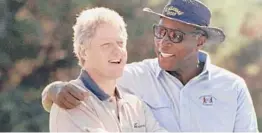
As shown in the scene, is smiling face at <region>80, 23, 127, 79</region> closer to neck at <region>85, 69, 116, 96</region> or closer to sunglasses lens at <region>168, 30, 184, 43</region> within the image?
neck at <region>85, 69, 116, 96</region>

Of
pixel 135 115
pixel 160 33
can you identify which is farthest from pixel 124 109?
pixel 160 33

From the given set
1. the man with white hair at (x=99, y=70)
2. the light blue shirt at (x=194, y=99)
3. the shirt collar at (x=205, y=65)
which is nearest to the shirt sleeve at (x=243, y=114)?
the light blue shirt at (x=194, y=99)

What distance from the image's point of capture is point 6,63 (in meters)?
2.83

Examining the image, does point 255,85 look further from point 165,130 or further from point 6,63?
point 165,130

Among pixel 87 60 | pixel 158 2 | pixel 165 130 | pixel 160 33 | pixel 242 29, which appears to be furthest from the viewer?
pixel 242 29

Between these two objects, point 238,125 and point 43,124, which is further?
point 43,124

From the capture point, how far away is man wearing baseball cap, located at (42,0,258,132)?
1.67 meters

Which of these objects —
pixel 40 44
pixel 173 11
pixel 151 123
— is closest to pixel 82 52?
pixel 151 123

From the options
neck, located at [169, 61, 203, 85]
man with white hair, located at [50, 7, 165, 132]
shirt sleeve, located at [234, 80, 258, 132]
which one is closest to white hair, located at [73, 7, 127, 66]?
man with white hair, located at [50, 7, 165, 132]

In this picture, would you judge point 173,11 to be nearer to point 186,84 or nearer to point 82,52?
point 186,84

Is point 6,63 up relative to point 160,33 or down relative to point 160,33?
down

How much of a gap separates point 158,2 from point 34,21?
61cm

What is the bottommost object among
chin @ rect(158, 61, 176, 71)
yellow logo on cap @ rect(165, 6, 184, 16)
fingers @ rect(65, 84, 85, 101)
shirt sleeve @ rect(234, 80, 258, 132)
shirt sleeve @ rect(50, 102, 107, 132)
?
shirt sleeve @ rect(234, 80, 258, 132)

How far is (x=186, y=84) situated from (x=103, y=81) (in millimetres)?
350
